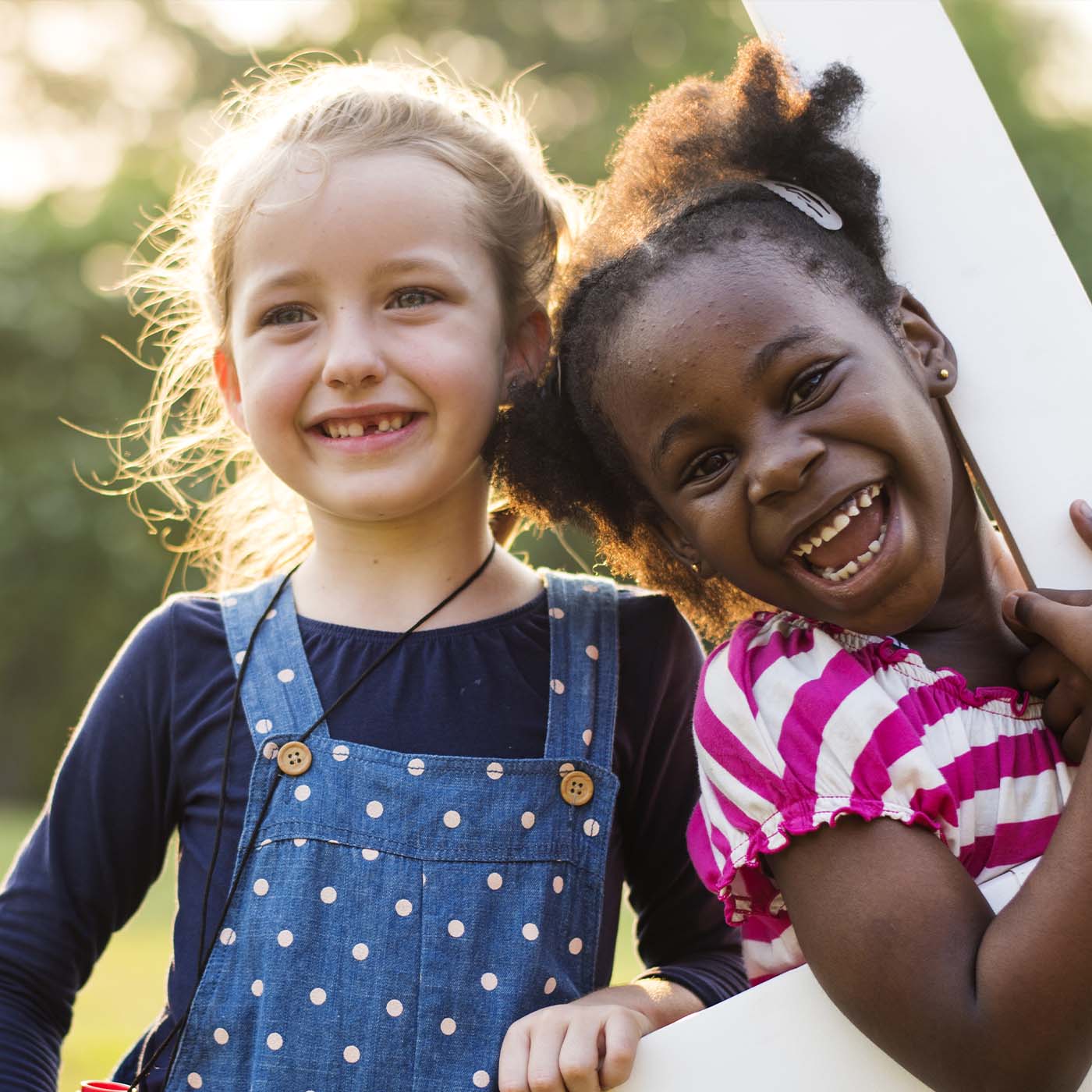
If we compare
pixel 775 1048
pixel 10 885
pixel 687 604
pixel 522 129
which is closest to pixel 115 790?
pixel 10 885

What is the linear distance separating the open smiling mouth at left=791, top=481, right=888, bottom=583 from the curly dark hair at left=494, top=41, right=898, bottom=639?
222 millimetres

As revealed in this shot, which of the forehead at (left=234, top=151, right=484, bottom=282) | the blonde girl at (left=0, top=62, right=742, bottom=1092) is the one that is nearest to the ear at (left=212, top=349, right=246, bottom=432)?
the blonde girl at (left=0, top=62, right=742, bottom=1092)

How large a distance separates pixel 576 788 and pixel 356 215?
0.82 metres

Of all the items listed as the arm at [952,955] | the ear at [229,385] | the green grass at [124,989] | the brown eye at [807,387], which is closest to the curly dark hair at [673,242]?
the brown eye at [807,387]

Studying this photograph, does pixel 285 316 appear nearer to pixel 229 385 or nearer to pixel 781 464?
pixel 229 385

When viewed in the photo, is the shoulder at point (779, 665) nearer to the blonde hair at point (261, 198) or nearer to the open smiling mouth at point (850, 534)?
the open smiling mouth at point (850, 534)

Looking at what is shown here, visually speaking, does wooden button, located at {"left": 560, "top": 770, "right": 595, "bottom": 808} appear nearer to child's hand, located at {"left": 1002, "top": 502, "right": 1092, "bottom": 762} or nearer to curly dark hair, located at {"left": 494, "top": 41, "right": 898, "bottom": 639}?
curly dark hair, located at {"left": 494, "top": 41, "right": 898, "bottom": 639}

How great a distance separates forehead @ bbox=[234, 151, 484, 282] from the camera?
1.88 metres

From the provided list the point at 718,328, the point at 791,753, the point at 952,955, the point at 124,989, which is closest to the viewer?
the point at 952,955

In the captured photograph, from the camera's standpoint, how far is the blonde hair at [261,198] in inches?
79.4

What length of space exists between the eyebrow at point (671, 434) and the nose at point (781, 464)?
0.08 m

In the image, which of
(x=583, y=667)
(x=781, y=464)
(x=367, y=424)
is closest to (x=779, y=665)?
(x=781, y=464)

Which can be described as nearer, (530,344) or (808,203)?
(808,203)

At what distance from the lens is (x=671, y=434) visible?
5.23ft
